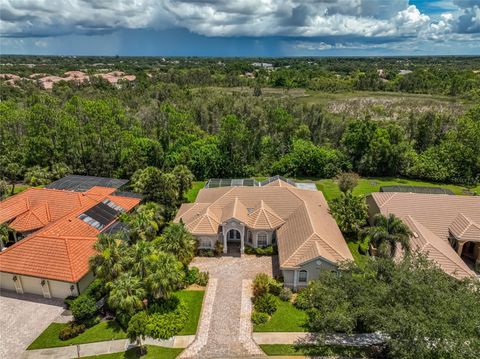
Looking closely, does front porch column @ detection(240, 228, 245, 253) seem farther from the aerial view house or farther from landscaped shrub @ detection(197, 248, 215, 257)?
the aerial view house

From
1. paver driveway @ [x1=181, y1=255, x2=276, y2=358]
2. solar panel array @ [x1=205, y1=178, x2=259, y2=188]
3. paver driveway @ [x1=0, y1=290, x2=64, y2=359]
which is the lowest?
paver driveway @ [x1=181, y1=255, x2=276, y2=358]

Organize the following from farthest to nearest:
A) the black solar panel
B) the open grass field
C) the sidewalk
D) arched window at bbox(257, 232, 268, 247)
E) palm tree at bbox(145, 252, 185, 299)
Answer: the black solar panel, arched window at bbox(257, 232, 268, 247), palm tree at bbox(145, 252, 185, 299), the open grass field, the sidewalk

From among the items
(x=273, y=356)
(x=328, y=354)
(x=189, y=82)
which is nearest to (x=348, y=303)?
(x=328, y=354)

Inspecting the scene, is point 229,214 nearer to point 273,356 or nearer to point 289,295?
point 289,295

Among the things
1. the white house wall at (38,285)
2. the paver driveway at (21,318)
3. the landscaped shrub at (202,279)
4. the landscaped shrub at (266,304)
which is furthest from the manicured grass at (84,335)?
the landscaped shrub at (266,304)

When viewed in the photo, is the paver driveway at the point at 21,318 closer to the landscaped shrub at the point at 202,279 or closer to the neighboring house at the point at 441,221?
the landscaped shrub at the point at 202,279

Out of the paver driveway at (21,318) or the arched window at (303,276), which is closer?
the paver driveway at (21,318)

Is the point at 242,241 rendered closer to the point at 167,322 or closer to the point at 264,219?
the point at 264,219

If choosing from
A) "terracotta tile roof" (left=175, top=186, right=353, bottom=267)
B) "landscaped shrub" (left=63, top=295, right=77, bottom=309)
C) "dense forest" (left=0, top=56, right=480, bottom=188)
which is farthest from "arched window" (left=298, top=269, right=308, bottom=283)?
"dense forest" (left=0, top=56, right=480, bottom=188)
